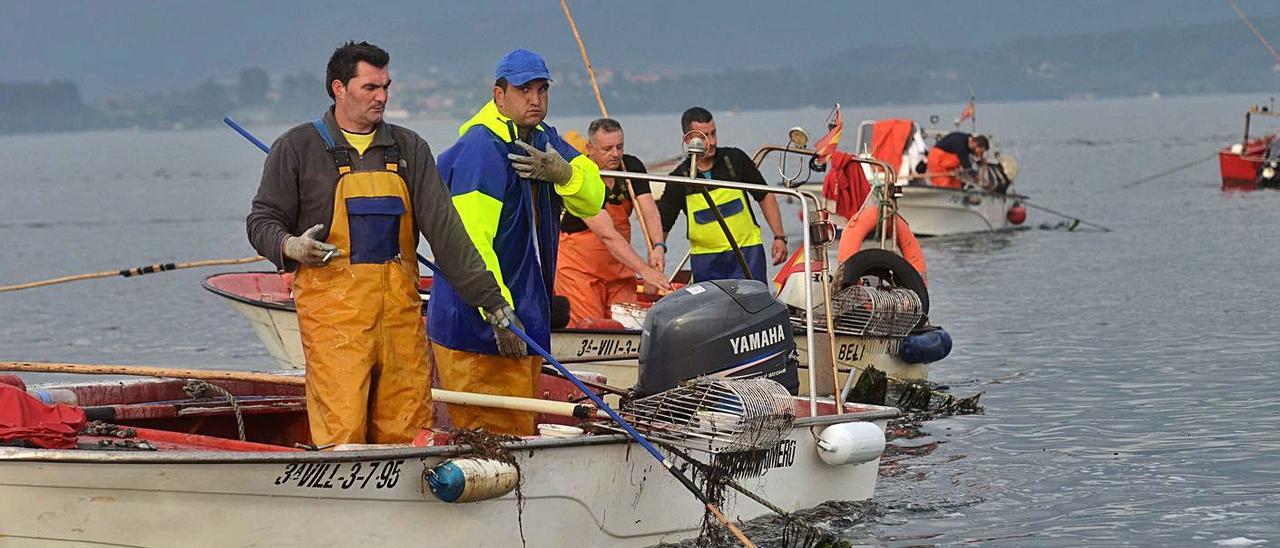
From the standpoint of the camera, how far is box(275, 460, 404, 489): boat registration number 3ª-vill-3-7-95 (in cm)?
725

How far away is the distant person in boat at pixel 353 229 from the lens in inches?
293

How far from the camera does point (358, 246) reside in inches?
294

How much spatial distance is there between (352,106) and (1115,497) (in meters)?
5.40

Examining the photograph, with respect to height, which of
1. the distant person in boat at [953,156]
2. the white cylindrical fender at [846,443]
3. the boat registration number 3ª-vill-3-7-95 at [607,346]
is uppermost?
the distant person in boat at [953,156]

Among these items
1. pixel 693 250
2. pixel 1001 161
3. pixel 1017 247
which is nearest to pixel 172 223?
pixel 1001 161

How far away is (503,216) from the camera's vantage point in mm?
8227

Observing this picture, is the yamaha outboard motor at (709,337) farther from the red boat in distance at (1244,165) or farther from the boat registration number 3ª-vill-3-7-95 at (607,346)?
the red boat in distance at (1244,165)

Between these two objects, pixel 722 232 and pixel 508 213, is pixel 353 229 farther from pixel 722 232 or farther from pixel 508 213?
pixel 722 232

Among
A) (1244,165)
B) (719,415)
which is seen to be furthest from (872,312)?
(1244,165)

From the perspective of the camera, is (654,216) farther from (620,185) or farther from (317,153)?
(317,153)

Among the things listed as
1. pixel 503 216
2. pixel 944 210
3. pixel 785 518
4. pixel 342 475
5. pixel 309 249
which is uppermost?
pixel 503 216

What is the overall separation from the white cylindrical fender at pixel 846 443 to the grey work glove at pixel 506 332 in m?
1.75

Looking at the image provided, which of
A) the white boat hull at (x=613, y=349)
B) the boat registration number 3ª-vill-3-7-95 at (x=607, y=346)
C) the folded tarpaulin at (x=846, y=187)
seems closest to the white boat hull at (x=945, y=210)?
the folded tarpaulin at (x=846, y=187)

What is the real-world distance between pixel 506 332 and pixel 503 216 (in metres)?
0.51
